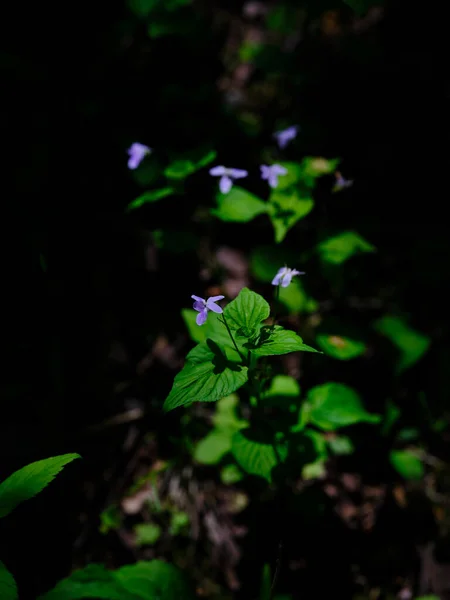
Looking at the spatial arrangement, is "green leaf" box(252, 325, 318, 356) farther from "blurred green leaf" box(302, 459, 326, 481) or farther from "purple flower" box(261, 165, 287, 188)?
"blurred green leaf" box(302, 459, 326, 481)

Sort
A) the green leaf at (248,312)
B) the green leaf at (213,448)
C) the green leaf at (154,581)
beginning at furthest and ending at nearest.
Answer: the green leaf at (213,448) < the green leaf at (154,581) < the green leaf at (248,312)

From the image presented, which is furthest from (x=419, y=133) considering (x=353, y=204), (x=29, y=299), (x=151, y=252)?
(x=29, y=299)

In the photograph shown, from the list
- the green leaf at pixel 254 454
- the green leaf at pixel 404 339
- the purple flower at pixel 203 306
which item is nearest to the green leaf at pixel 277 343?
the purple flower at pixel 203 306

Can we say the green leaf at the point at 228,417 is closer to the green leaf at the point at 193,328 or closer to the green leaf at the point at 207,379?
the green leaf at the point at 193,328

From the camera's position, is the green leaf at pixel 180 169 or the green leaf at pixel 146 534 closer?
the green leaf at pixel 180 169

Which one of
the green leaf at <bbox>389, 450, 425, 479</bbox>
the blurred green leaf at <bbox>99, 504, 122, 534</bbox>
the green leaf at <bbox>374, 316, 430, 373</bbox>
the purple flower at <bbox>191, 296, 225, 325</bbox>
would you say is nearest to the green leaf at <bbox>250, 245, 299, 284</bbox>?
the green leaf at <bbox>374, 316, 430, 373</bbox>

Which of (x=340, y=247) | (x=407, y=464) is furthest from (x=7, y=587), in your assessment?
(x=407, y=464)

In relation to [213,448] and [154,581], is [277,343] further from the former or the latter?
[154,581]

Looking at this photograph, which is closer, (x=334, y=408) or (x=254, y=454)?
(x=254, y=454)
